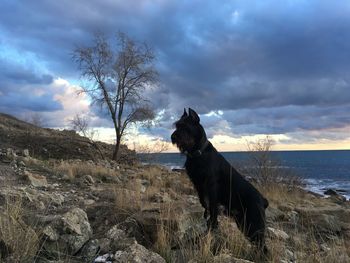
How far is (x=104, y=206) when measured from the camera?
25.5ft

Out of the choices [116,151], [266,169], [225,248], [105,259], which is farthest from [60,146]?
[105,259]

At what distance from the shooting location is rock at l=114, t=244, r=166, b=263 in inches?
194

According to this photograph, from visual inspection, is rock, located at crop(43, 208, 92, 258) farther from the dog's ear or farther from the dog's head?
the dog's ear

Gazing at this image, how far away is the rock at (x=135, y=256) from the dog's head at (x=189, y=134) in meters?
1.98

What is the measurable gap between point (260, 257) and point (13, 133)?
3615 cm

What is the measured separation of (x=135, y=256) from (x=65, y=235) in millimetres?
1175

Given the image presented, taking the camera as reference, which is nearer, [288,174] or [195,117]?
[195,117]

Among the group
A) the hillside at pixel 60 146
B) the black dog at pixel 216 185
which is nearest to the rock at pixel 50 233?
the black dog at pixel 216 185

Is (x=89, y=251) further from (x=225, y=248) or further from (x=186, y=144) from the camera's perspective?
(x=186, y=144)

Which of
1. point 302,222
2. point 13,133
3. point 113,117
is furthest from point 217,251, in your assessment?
point 13,133

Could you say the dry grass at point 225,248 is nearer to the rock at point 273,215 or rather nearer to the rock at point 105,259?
the rock at point 105,259

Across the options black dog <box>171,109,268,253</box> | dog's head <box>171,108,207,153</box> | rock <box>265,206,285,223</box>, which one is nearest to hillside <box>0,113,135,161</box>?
rock <box>265,206,285,223</box>

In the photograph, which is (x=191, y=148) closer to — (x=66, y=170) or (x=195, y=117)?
(x=195, y=117)

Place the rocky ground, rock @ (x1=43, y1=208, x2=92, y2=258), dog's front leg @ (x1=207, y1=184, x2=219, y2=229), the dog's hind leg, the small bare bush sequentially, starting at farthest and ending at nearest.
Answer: the small bare bush → dog's front leg @ (x1=207, y1=184, x2=219, y2=229) → the dog's hind leg → rock @ (x1=43, y1=208, x2=92, y2=258) → the rocky ground
